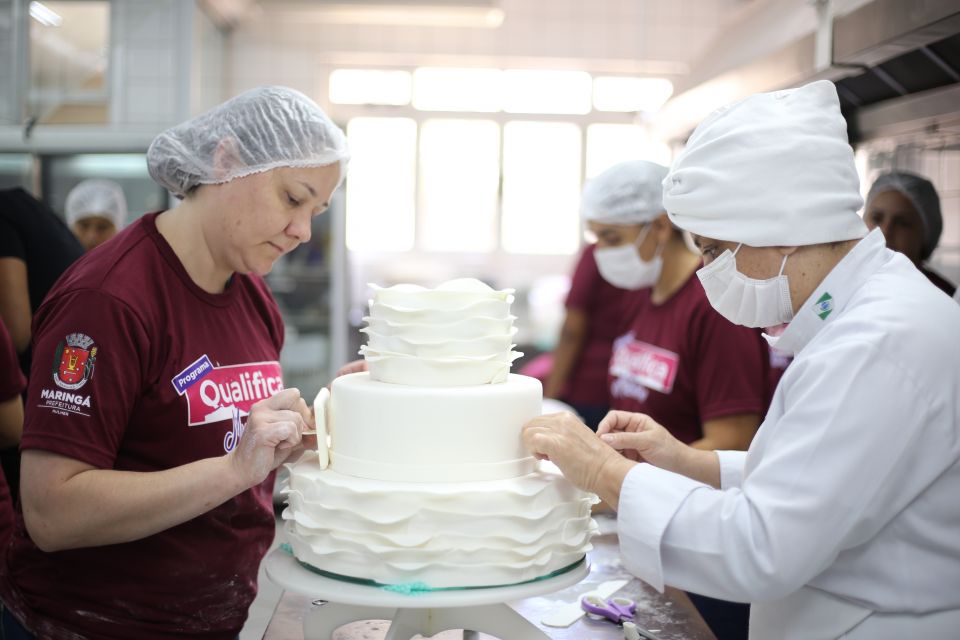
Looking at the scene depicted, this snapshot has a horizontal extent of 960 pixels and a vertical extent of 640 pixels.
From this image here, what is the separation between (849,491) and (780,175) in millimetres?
443

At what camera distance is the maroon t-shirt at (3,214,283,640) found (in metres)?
1.32

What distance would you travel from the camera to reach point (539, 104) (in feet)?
21.8

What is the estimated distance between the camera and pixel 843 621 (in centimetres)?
116

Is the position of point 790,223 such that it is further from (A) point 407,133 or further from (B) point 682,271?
(A) point 407,133

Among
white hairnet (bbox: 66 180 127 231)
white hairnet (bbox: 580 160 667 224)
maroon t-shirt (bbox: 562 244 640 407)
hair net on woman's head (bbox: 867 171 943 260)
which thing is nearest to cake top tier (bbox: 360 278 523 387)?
white hairnet (bbox: 580 160 667 224)

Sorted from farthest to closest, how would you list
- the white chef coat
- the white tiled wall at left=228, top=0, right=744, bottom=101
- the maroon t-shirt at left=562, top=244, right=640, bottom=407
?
the white tiled wall at left=228, top=0, right=744, bottom=101
the maroon t-shirt at left=562, top=244, right=640, bottom=407
the white chef coat

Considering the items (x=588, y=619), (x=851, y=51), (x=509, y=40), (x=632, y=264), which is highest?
(x=509, y=40)

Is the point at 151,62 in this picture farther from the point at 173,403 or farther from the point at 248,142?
the point at 173,403

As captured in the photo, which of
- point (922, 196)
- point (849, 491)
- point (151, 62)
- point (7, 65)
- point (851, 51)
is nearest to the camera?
point (849, 491)

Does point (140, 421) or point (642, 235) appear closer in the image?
point (140, 421)

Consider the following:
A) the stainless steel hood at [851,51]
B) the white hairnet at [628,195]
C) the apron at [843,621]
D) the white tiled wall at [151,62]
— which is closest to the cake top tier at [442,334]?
the apron at [843,621]

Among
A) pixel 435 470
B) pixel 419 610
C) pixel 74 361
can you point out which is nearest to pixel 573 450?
pixel 435 470

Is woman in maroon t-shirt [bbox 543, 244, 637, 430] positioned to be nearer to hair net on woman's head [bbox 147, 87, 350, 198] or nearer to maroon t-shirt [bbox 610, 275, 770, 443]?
maroon t-shirt [bbox 610, 275, 770, 443]

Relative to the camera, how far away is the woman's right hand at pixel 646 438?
1509mm
